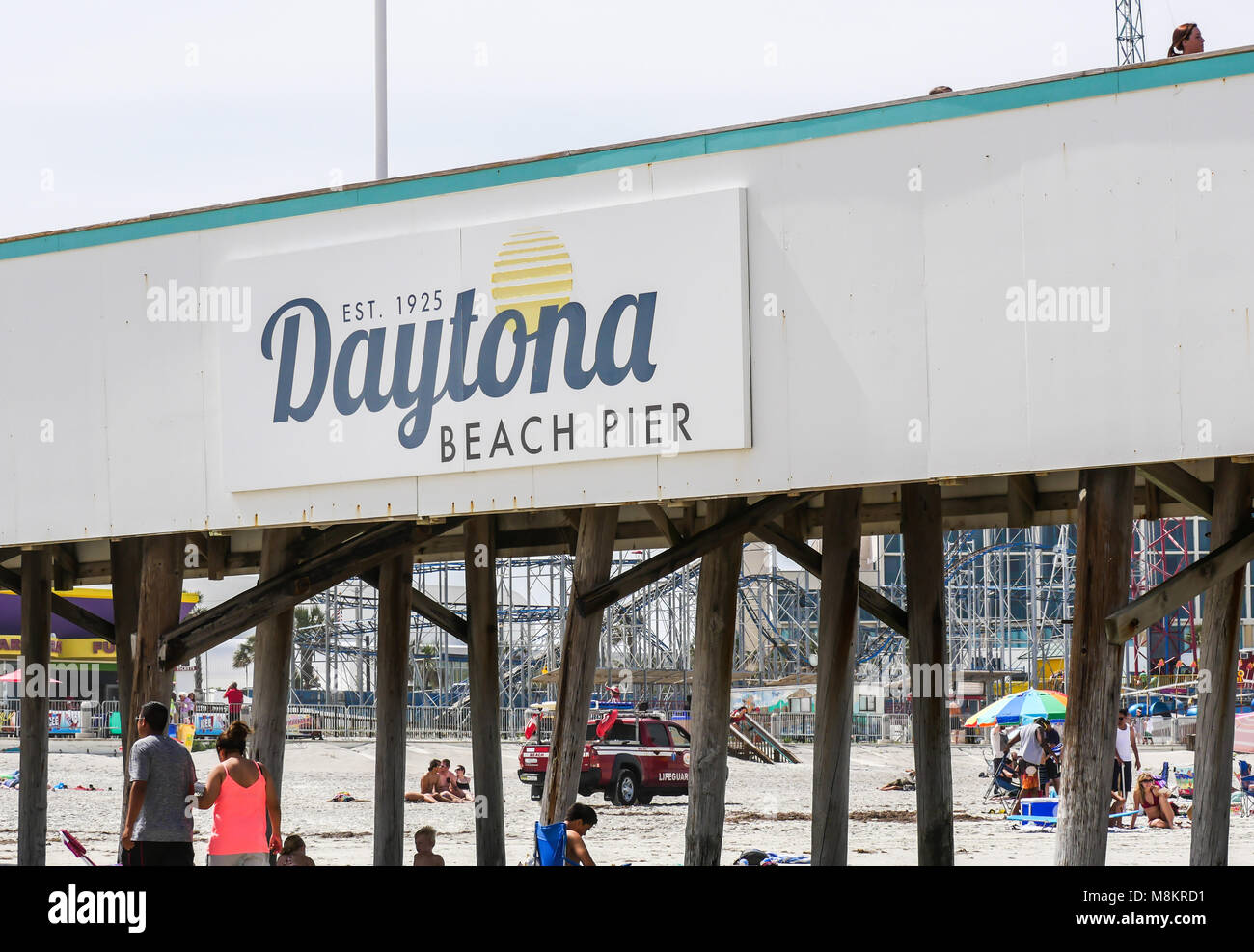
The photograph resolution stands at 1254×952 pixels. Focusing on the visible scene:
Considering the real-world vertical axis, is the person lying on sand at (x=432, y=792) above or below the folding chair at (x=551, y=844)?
below

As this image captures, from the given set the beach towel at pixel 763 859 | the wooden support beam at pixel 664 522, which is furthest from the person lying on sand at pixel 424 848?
the wooden support beam at pixel 664 522

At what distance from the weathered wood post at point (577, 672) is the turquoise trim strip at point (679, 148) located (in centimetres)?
269

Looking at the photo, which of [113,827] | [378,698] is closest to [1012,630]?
[113,827]

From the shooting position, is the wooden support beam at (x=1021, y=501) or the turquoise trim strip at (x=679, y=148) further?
the wooden support beam at (x=1021, y=501)

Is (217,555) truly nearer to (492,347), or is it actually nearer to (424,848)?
(424,848)

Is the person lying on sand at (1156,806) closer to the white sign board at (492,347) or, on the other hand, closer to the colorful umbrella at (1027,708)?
the colorful umbrella at (1027,708)

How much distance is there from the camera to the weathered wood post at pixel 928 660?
1395 centimetres

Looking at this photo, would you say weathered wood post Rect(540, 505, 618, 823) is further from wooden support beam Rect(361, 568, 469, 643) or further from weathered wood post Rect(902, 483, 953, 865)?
wooden support beam Rect(361, 568, 469, 643)

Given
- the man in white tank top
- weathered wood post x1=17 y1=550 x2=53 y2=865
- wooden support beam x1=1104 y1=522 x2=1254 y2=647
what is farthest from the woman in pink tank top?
the man in white tank top

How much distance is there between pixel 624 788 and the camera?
95.2 feet

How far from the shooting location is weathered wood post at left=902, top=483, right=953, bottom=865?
45.8 ft

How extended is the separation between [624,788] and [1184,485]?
18.0m

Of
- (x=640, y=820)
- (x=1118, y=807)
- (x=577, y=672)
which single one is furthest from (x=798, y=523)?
(x=640, y=820)
